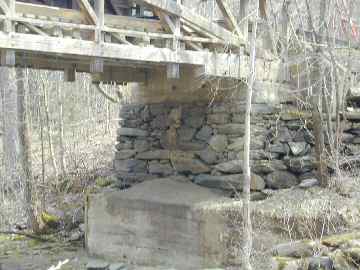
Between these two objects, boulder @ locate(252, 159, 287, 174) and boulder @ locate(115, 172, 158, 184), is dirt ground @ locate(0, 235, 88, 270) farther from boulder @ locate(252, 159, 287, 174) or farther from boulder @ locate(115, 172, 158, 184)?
boulder @ locate(252, 159, 287, 174)

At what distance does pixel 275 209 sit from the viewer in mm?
7695

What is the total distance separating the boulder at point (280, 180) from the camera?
855cm

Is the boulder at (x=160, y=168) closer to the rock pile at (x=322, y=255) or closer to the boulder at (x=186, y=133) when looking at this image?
the boulder at (x=186, y=133)

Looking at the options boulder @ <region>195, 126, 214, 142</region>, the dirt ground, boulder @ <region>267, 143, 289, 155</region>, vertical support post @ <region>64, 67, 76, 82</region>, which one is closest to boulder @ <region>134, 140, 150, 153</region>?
boulder @ <region>195, 126, 214, 142</region>

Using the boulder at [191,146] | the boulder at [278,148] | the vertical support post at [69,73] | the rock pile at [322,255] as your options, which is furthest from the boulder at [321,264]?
the vertical support post at [69,73]

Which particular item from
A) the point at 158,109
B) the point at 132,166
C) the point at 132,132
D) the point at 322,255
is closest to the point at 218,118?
the point at 158,109

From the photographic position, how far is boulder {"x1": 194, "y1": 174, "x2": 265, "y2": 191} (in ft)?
27.8

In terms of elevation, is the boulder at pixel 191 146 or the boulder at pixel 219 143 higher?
the boulder at pixel 219 143

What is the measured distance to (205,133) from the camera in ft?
29.9

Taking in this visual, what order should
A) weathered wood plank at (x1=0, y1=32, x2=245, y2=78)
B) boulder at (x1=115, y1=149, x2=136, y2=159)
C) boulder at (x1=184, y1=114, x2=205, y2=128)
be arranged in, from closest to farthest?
1. weathered wood plank at (x1=0, y1=32, x2=245, y2=78)
2. boulder at (x1=184, y1=114, x2=205, y2=128)
3. boulder at (x1=115, y1=149, x2=136, y2=159)

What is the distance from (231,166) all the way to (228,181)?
0.24 meters

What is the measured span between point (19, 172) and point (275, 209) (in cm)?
865

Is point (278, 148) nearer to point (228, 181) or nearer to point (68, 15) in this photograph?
point (228, 181)

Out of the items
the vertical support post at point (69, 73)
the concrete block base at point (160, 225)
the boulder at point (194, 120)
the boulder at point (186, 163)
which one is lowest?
the concrete block base at point (160, 225)
